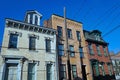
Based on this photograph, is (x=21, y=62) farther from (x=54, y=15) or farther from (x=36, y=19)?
(x=54, y=15)

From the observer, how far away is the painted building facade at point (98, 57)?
21.9 meters

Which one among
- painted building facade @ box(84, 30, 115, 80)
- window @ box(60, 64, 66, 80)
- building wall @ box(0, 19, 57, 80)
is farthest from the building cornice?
painted building facade @ box(84, 30, 115, 80)

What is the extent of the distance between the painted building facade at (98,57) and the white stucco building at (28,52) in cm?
733

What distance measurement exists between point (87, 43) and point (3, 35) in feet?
44.0

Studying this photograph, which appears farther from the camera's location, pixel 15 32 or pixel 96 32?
pixel 96 32

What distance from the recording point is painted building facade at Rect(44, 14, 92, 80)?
18841 millimetres

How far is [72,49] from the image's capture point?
20.7 m

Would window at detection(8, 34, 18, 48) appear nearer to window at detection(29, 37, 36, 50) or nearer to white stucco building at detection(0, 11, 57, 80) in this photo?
white stucco building at detection(0, 11, 57, 80)

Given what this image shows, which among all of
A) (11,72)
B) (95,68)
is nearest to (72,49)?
(95,68)

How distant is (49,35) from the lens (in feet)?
61.3

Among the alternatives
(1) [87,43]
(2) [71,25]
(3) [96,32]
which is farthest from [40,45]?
(3) [96,32]

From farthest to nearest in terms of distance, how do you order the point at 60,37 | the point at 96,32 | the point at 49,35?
1. the point at 96,32
2. the point at 60,37
3. the point at 49,35

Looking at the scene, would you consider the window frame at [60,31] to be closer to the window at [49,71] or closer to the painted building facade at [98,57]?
the painted building facade at [98,57]

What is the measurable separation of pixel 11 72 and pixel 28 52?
2930 millimetres
